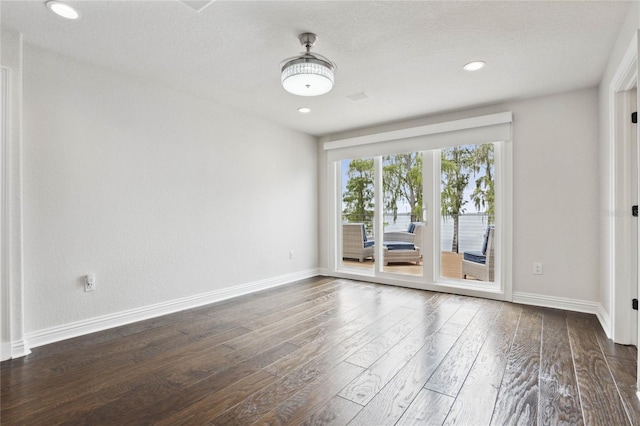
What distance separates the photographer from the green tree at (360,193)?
4.89 metres

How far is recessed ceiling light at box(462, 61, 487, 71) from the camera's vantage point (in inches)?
108

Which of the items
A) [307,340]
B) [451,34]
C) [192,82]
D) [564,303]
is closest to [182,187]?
[192,82]

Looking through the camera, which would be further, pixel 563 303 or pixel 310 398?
pixel 563 303

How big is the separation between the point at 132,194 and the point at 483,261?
3936 mm

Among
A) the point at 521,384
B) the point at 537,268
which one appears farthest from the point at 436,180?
the point at 521,384

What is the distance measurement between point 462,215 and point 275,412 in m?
3.36

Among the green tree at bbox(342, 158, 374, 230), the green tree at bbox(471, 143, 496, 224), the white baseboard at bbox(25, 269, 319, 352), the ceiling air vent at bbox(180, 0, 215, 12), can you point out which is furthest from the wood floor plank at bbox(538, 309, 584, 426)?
the white baseboard at bbox(25, 269, 319, 352)

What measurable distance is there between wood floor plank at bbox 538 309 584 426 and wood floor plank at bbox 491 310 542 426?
3 cm

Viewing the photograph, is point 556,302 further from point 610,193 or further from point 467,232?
point 610,193

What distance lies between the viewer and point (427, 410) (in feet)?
5.26

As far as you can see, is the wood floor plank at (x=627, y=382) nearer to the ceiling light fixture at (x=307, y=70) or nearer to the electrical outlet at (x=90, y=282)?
the ceiling light fixture at (x=307, y=70)

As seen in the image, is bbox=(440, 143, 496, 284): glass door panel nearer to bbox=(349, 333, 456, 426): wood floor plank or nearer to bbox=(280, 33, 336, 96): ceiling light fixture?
bbox=(349, 333, 456, 426): wood floor plank

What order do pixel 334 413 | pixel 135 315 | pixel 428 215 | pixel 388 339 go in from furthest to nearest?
pixel 428 215 → pixel 135 315 → pixel 388 339 → pixel 334 413

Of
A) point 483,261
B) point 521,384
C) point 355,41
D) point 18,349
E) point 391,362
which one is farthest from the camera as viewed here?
point 483,261
